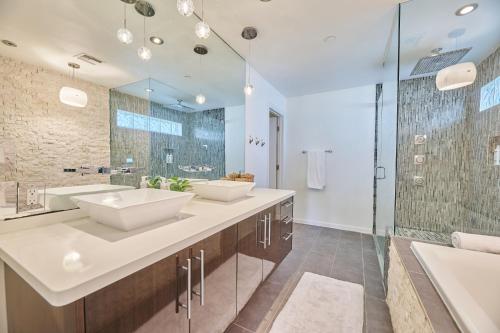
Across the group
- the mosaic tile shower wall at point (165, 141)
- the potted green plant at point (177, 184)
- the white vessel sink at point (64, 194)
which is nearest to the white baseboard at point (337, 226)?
the mosaic tile shower wall at point (165, 141)

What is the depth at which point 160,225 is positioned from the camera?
1.03 meters

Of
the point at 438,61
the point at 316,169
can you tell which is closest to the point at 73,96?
the point at 438,61

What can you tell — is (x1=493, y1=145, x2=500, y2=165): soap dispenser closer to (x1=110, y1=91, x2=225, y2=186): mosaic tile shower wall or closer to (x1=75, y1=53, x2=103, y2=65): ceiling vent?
(x1=110, y1=91, x2=225, y2=186): mosaic tile shower wall

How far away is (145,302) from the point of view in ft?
2.47

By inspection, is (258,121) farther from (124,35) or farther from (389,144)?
(124,35)

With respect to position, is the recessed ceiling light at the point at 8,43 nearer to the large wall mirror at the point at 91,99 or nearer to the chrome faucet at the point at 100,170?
the large wall mirror at the point at 91,99

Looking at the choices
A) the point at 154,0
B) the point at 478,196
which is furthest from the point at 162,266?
the point at 478,196

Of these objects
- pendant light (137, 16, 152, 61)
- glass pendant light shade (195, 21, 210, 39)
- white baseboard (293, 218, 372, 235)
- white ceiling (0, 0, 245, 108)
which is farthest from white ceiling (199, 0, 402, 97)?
white baseboard (293, 218, 372, 235)

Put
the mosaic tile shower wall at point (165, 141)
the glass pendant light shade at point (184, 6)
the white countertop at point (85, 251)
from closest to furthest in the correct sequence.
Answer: the white countertop at point (85, 251) → the glass pendant light shade at point (184, 6) → the mosaic tile shower wall at point (165, 141)

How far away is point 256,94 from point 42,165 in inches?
91.8

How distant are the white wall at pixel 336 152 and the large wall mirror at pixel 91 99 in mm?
2383

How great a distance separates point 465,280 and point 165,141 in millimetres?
2050

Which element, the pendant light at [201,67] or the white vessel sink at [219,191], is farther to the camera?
the pendant light at [201,67]

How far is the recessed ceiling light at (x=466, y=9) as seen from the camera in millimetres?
1567
